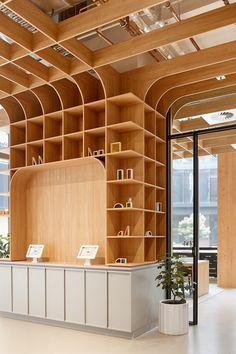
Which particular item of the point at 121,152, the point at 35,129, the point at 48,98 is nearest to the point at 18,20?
the point at 48,98

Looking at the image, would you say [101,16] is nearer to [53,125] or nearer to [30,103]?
[53,125]

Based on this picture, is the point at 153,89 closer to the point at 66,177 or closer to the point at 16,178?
the point at 66,177

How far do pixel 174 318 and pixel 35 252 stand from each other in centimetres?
241

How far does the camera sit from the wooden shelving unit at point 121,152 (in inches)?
210

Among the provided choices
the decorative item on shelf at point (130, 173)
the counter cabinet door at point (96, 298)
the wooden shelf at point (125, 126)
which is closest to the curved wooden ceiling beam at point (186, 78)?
the wooden shelf at point (125, 126)

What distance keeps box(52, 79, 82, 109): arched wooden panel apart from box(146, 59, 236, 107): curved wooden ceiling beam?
115cm

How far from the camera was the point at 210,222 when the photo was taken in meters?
9.53

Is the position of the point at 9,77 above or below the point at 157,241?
above

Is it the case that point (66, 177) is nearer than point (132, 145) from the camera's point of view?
No

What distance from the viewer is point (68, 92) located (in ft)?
19.6

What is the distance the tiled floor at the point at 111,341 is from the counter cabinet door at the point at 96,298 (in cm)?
20

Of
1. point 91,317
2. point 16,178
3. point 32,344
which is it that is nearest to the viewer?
point 32,344

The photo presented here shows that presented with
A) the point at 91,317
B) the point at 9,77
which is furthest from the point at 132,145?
the point at 91,317

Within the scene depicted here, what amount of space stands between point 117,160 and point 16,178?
1853 mm
